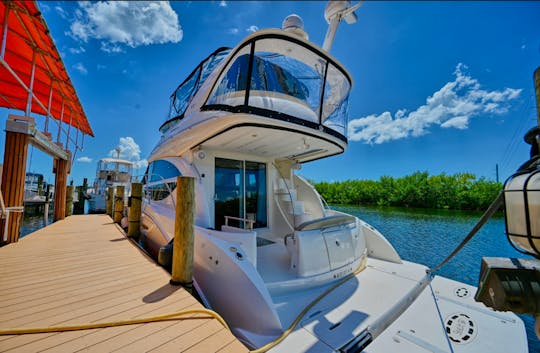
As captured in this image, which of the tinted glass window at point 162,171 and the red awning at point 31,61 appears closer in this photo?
the red awning at point 31,61

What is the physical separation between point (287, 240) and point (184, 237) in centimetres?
147

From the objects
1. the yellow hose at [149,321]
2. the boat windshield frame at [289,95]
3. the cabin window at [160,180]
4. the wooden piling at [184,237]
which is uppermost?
the boat windshield frame at [289,95]

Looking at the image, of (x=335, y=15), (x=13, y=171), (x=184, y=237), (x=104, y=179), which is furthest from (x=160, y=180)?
(x=104, y=179)

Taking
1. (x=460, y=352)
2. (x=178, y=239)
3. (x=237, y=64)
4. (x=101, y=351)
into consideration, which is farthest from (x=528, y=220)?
(x=237, y=64)

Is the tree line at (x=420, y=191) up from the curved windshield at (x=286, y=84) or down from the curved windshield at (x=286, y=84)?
down

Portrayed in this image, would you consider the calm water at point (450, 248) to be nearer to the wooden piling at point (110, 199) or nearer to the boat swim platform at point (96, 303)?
the boat swim platform at point (96, 303)

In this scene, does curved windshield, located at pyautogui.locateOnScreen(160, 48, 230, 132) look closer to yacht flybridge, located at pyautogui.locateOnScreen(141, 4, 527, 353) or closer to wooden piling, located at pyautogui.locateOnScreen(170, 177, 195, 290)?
yacht flybridge, located at pyautogui.locateOnScreen(141, 4, 527, 353)

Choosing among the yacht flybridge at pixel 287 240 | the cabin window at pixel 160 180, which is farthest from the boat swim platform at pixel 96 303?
the cabin window at pixel 160 180

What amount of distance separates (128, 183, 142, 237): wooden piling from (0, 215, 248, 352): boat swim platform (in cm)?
126

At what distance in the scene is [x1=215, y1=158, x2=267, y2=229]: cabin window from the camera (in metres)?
4.68

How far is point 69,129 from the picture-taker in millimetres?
6961

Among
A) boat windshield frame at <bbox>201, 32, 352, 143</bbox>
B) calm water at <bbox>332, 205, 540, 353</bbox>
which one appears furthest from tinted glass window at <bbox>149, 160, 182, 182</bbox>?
calm water at <bbox>332, 205, 540, 353</bbox>

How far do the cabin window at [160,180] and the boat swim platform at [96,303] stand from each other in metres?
1.56

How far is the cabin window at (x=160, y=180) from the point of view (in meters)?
4.70
